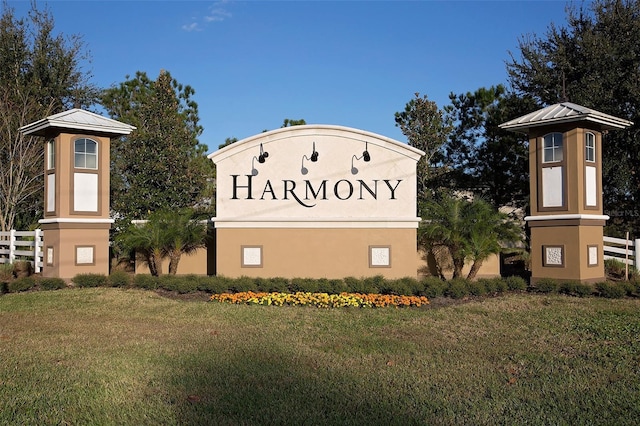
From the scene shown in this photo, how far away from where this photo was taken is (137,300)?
38.9 ft

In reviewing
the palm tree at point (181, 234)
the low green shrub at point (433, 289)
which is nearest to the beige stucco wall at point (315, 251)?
the palm tree at point (181, 234)

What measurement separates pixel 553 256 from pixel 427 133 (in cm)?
963

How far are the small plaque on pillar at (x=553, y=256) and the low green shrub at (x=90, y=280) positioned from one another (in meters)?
10.6

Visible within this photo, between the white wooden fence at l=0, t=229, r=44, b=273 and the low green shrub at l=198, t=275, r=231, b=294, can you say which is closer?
the low green shrub at l=198, t=275, r=231, b=294

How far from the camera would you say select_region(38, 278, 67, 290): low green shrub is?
13914 millimetres

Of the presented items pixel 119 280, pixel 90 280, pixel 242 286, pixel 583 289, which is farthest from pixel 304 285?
pixel 583 289

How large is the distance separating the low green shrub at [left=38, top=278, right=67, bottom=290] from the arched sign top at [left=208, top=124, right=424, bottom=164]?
475 cm

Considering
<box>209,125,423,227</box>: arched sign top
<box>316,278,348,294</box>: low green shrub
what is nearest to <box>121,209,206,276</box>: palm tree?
<box>209,125,423,227</box>: arched sign top

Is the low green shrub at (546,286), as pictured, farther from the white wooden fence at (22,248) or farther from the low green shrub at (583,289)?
the white wooden fence at (22,248)

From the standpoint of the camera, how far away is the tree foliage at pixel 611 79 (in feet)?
58.5

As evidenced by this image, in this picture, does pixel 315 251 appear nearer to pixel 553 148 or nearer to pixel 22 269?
pixel 553 148

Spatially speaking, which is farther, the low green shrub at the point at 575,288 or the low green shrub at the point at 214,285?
the low green shrub at the point at 214,285

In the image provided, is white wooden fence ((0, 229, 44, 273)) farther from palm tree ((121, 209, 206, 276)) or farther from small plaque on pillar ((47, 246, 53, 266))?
palm tree ((121, 209, 206, 276))

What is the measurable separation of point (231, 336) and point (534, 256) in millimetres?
8865
